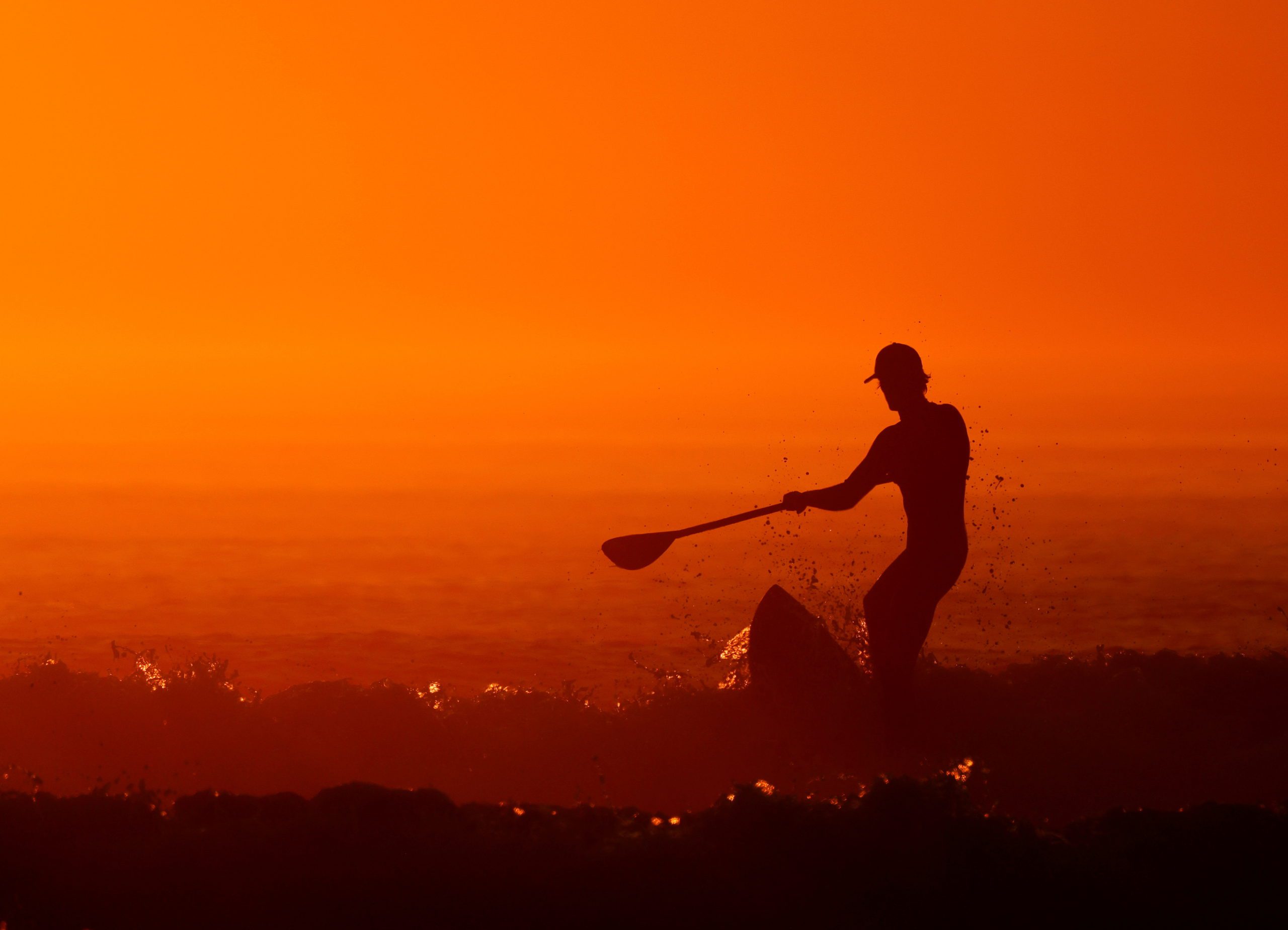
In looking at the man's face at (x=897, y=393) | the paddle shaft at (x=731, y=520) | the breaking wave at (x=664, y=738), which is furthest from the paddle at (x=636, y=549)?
the man's face at (x=897, y=393)

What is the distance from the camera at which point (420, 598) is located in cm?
2039

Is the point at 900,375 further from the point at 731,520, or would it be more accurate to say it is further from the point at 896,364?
the point at 731,520

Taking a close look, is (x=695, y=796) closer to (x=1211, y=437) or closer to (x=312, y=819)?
(x=312, y=819)

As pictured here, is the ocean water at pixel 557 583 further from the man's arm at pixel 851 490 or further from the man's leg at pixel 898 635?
the man's arm at pixel 851 490

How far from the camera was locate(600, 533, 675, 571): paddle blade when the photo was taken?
10.7 metres

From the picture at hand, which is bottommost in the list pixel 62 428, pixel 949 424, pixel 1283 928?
pixel 1283 928

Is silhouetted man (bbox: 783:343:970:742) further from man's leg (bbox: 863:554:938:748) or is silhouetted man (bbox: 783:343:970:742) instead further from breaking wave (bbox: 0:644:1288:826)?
breaking wave (bbox: 0:644:1288:826)

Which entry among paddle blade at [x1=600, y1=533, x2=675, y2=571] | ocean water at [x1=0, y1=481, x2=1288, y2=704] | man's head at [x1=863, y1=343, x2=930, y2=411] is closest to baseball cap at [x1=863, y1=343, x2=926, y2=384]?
man's head at [x1=863, y1=343, x2=930, y2=411]

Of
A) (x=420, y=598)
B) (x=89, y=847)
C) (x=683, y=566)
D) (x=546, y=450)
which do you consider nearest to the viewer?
(x=89, y=847)

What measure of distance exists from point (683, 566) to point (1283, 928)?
54.0 feet

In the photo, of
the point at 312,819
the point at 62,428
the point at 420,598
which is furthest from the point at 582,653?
the point at 62,428

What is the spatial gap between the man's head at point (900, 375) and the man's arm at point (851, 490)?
0.96 ft

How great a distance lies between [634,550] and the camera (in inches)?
424

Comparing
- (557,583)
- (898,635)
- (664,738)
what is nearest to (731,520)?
(898,635)
